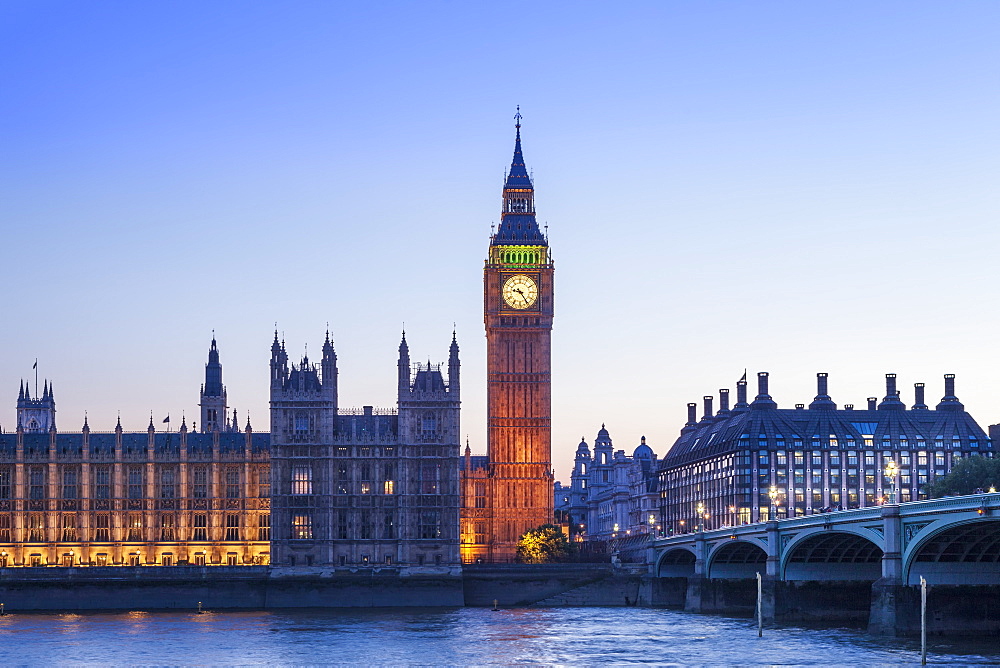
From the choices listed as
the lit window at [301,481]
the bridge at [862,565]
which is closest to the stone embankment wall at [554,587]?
the bridge at [862,565]

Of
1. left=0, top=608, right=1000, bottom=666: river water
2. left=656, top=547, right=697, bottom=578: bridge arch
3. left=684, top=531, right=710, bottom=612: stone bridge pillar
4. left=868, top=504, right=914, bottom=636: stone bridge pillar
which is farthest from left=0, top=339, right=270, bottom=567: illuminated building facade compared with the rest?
left=868, top=504, right=914, bottom=636: stone bridge pillar

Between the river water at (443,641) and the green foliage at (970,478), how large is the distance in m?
36.4

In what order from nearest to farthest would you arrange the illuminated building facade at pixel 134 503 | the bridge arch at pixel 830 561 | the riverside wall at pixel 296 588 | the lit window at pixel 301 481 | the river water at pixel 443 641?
the river water at pixel 443 641 → the bridge arch at pixel 830 561 → the riverside wall at pixel 296 588 → the lit window at pixel 301 481 → the illuminated building facade at pixel 134 503

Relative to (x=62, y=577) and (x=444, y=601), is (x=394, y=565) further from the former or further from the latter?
(x=62, y=577)

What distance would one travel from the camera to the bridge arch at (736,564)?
14875 cm

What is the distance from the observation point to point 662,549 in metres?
172

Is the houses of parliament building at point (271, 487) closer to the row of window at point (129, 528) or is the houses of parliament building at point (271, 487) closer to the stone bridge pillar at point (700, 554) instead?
the row of window at point (129, 528)

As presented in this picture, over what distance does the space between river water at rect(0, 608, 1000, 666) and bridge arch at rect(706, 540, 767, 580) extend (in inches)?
242

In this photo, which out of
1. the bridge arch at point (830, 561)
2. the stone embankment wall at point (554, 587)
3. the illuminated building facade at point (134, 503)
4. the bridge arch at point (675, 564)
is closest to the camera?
the bridge arch at point (830, 561)

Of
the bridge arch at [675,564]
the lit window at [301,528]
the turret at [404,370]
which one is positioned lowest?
the bridge arch at [675,564]

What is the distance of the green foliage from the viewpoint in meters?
166

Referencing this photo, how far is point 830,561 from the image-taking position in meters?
129

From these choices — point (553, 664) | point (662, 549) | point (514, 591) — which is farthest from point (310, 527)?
point (553, 664)

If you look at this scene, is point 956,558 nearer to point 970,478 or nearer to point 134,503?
point 970,478
